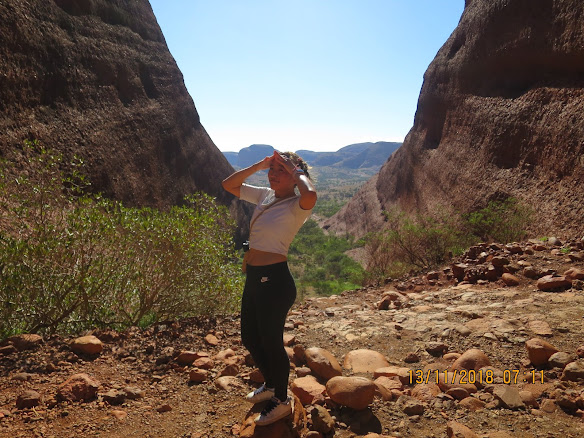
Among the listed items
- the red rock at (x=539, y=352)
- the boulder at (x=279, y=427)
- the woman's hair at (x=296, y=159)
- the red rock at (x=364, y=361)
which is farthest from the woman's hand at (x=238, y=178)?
the red rock at (x=539, y=352)

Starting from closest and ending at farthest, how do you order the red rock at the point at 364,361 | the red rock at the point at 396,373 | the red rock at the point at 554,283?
the red rock at the point at 396,373 → the red rock at the point at 364,361 → the red rock at the point at 554,283

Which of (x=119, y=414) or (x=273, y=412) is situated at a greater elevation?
(x=273, y=412)

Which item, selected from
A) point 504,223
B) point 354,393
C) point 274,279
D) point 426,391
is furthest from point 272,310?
point 504,223

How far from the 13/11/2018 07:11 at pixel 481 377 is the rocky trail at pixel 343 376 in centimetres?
1

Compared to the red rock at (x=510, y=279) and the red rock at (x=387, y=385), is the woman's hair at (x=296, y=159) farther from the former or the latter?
the red rock at (x=510, y=279)

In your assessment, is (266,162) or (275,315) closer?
(275,315)

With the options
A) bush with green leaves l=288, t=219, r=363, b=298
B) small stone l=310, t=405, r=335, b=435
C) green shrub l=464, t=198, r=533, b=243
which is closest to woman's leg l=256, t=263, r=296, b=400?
small stone l=310, t=405, r=335, b=435

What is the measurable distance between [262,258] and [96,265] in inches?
105

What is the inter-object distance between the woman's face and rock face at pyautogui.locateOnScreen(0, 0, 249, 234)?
9.20 metres

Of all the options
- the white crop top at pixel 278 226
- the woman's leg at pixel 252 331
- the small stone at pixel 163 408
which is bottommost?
the small stone at pixel 163 408

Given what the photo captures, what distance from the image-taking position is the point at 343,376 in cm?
286

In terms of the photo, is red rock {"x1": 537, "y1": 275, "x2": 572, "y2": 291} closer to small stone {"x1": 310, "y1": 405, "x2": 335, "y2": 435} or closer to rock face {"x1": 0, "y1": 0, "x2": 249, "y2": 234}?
small stone {"x1": 310, "y1": 405, "x2": 335, "y2": 435}

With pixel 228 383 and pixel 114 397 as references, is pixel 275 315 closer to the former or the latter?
pixel 228 383

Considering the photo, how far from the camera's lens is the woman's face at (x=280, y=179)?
2266 mm
